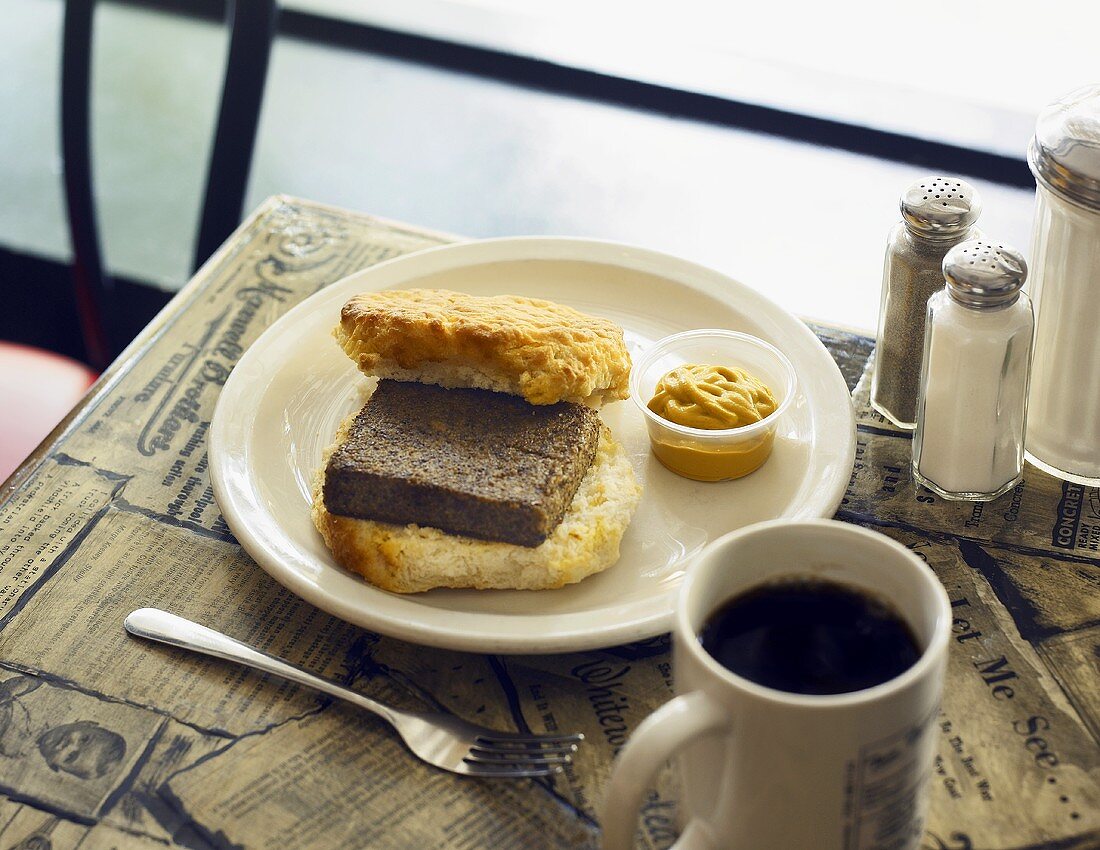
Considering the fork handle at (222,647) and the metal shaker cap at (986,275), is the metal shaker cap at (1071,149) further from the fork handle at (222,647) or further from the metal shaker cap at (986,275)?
the fork handle at (222,647)

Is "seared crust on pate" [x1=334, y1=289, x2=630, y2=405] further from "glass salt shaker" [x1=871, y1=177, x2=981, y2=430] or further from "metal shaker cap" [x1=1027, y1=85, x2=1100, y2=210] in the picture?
"metal shaker cap" [x1=1027, y1=85, x2=1100, y2=210]

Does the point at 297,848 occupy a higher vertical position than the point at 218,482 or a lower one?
lower

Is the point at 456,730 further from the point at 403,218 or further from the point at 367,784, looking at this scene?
the point at 403,218

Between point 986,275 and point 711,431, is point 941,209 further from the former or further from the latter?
point 711,431

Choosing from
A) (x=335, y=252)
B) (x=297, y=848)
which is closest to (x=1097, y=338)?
(x=297, y=848)

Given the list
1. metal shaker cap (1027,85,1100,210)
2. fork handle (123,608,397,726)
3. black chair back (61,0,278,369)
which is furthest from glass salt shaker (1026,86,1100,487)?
black chair back (61,0,278,369)

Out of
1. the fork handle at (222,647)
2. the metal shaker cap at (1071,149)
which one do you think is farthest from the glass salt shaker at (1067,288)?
the fork handle at (222,647)

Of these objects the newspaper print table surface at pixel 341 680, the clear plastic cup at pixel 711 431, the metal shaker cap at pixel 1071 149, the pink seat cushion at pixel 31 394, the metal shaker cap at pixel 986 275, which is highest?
the metal shaker cap at pixel 1071 149
